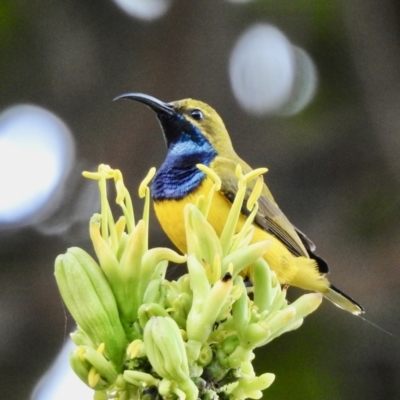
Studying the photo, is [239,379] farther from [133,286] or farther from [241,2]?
[241,2]

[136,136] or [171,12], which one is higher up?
[171,12]

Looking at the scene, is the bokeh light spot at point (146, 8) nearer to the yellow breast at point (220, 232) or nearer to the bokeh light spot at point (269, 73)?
the bokeh light spot at point (269, 73)

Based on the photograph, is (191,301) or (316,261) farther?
(316,261)

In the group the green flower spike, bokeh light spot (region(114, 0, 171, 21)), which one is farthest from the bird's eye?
the green flower spike

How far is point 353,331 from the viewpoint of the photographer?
1.42m

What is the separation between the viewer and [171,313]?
58 centimetres

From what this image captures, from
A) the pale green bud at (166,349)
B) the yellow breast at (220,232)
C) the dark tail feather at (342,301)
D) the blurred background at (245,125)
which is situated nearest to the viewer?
the pale green bud at (166,349)

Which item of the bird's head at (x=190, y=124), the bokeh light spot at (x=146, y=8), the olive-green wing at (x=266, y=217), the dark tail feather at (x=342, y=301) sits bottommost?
the dark tail feather at (x=342, y=301)

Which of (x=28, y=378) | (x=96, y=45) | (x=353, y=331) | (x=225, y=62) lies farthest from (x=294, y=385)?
(x=96, y=45)

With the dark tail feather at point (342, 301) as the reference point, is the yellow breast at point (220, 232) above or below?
above

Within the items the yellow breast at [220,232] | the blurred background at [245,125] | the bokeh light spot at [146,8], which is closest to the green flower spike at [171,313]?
the yellow breast at [220,232]

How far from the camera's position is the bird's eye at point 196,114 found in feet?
3.83

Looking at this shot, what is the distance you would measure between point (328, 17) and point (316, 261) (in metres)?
0.62

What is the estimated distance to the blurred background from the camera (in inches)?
54.4
